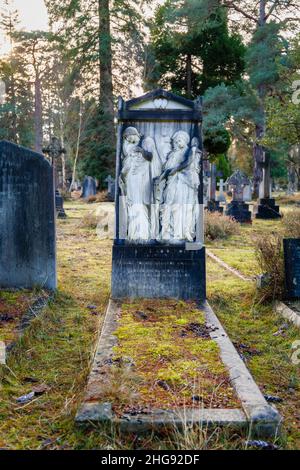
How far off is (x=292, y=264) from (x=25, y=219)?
341 cm

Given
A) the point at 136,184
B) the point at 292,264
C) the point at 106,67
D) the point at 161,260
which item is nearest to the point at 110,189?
the point at 106,67

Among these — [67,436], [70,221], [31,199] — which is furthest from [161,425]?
[70,221]

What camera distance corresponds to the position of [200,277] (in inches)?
212

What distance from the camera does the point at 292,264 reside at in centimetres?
524

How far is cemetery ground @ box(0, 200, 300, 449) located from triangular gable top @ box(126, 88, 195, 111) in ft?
8.16

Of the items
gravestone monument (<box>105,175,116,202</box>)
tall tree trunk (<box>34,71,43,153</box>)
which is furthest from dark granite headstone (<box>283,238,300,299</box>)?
tall tree trunk (<box>34,71,43,153</box>)

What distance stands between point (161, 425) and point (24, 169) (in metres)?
4.05

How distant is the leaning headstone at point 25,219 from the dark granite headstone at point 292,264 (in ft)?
9.80

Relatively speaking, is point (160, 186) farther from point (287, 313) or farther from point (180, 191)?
point (287, 313)

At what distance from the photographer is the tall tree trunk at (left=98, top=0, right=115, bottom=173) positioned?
880 inches

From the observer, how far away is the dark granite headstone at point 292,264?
5.24 m

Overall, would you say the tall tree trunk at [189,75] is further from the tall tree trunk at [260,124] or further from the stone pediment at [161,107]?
the stone pediment at [161,107]

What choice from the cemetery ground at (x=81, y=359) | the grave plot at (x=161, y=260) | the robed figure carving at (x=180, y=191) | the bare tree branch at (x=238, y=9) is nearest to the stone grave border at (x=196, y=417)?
the cemetery ground at (x=81, y=359)

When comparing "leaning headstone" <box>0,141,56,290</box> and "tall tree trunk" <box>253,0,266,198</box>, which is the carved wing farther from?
"tall tree trunk" <box>253,0,266,198</box>
